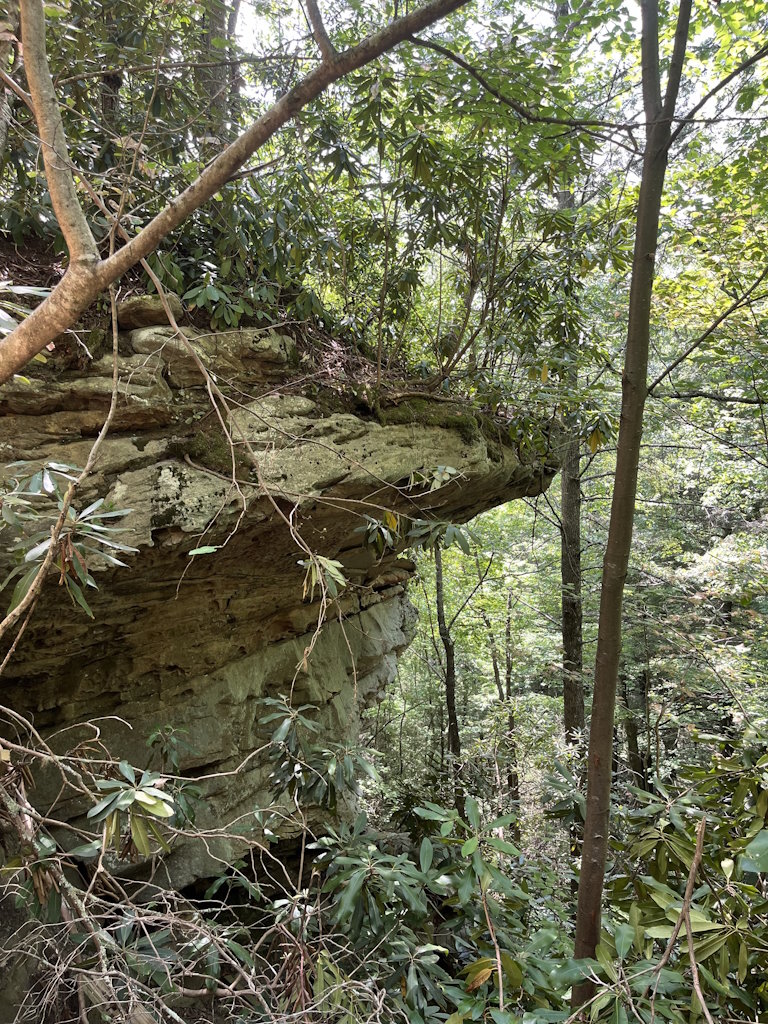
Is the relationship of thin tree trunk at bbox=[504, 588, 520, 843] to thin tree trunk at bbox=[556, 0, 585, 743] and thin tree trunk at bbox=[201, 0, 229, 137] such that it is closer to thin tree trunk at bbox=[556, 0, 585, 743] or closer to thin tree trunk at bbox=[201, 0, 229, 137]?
thin tree trunk at bbox=[556, 0, 585, 743]

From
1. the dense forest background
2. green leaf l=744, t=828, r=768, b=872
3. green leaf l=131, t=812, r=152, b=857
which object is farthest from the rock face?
green leaf l=744, t=828, r=768, b=872

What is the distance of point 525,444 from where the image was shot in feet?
14.7

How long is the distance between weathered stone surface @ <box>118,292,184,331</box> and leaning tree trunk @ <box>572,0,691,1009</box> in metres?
2.33

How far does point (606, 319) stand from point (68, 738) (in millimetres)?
6314

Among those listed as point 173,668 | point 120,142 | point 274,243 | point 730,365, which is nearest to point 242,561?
point 173,668

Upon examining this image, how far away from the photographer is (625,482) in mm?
1997

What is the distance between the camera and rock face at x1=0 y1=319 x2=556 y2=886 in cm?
270

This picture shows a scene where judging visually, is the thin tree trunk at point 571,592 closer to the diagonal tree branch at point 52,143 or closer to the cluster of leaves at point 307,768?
the cluster of leaves at point 307,768

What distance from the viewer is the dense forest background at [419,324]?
5.58 ft

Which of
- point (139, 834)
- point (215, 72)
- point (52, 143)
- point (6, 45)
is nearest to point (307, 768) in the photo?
point (139, 834)

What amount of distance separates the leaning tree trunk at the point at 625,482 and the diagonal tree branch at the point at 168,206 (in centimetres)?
95

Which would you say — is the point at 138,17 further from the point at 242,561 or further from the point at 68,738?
the point at 68,738

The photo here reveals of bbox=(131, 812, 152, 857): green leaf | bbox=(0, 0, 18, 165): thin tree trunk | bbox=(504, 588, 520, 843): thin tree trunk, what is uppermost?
bbox=(0, 0, 18, 165): thin tree trunk

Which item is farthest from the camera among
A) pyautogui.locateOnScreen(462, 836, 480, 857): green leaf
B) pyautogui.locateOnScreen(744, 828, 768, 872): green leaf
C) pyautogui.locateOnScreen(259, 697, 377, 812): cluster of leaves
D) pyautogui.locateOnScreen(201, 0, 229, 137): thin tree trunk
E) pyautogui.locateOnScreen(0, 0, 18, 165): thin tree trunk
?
pyautogui.locateOnScreen(201, 0, 229, 137): thin tree trunk
